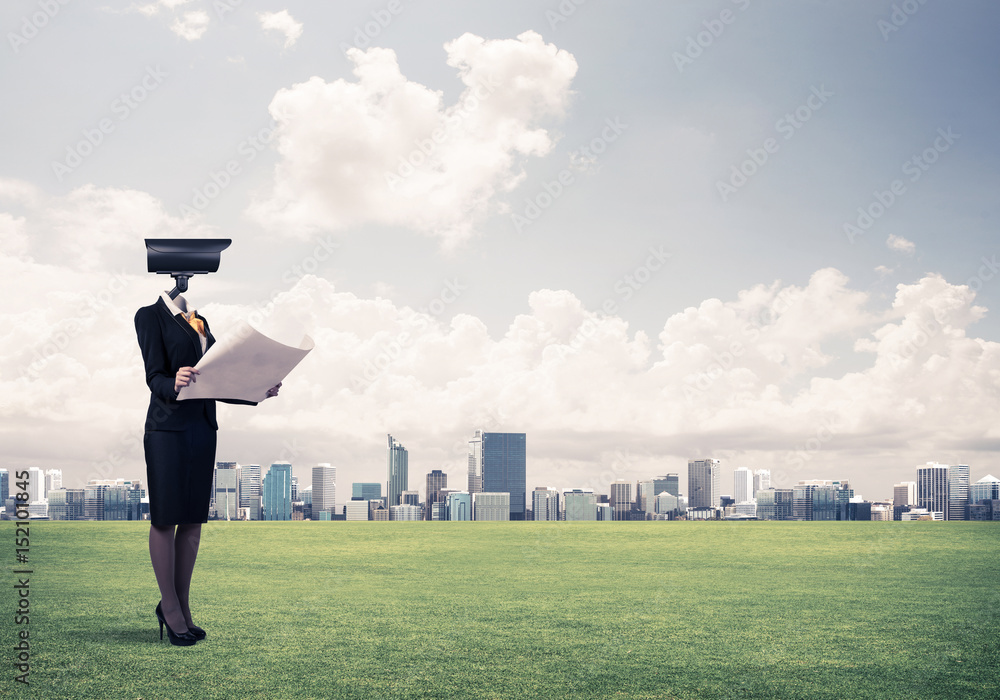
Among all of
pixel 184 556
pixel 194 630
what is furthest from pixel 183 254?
pixel 194 630

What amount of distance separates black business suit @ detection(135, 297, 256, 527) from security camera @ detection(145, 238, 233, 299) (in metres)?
0.24

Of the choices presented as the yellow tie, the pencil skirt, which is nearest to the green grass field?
the pencil skirt

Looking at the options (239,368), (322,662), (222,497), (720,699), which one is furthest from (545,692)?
(222,497)

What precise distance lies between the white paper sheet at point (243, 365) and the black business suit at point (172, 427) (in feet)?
0.65

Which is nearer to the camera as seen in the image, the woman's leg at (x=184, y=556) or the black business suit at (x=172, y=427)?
the black business suit at (x=172, y=427)

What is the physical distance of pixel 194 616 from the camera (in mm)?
6242

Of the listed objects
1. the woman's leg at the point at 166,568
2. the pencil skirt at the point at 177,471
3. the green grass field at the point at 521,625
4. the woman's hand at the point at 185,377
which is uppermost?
the woman's hand at the point at 185,377

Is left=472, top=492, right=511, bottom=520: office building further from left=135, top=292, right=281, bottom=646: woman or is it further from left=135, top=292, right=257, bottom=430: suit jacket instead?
left=135, top=292, right=257, bottom=430: suit jacket

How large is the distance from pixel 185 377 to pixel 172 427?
1.44 feet

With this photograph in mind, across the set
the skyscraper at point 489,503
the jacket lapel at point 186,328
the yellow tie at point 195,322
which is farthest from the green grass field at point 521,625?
the skyscraper at point 489,503

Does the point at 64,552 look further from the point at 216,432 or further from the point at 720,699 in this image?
the point at 720,699

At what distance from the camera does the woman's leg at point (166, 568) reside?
16.3 ft

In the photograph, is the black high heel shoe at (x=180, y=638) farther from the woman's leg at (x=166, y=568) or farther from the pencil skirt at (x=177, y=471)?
the pencil skirt at (x=177, y=471)

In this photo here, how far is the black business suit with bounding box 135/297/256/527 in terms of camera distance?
191 inches
